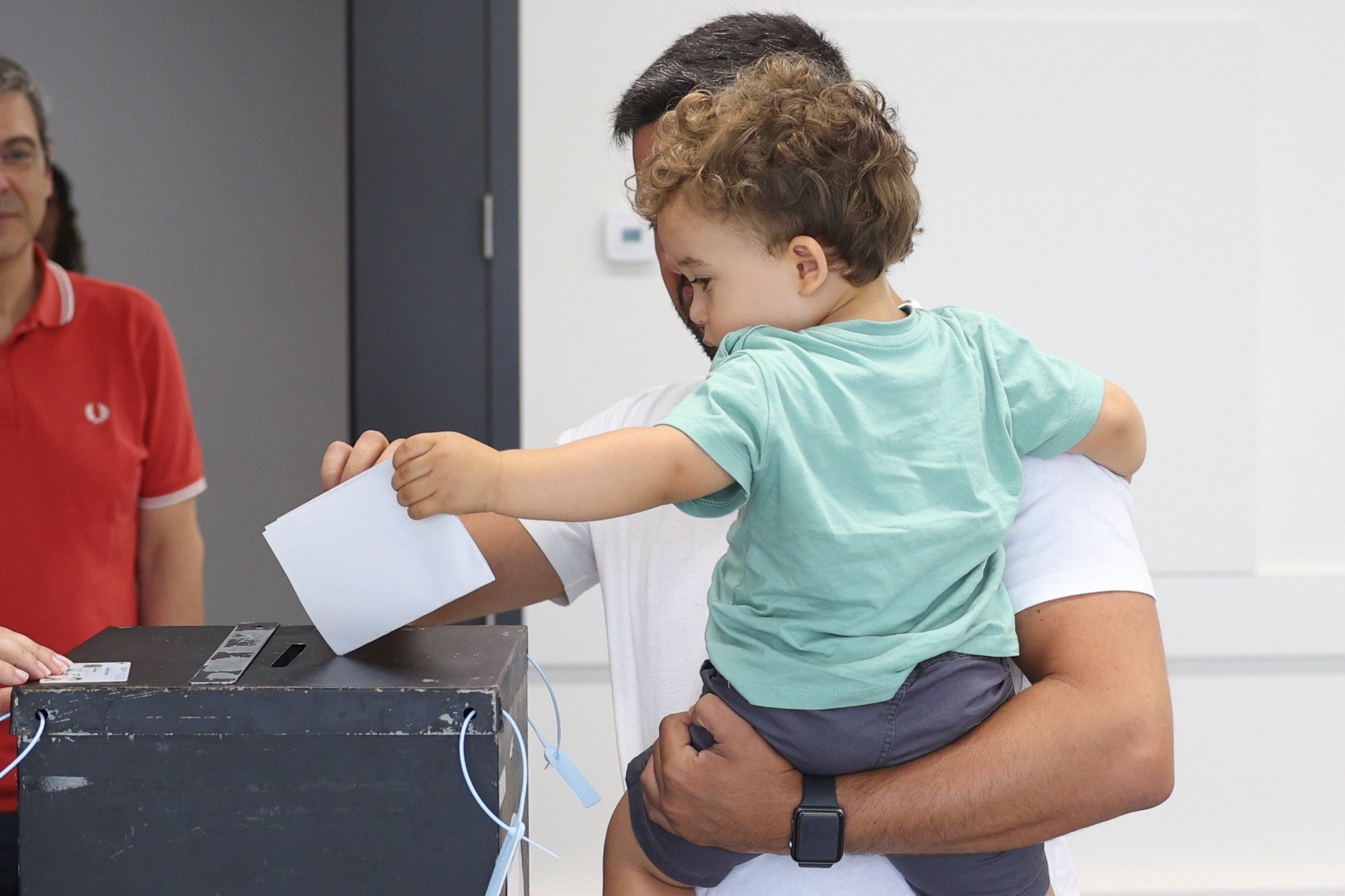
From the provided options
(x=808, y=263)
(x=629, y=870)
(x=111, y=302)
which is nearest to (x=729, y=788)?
(x=629, y=870)

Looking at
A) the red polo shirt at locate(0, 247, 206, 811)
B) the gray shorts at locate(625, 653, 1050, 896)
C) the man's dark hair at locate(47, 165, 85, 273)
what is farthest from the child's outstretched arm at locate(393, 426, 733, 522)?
the man's dark hair at locate(47, 165, 85, 273)

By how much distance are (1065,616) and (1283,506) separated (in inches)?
55.1

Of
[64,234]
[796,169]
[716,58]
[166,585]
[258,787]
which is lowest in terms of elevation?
[166,585]

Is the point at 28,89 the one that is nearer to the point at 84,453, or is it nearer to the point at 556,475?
the point at 84,453

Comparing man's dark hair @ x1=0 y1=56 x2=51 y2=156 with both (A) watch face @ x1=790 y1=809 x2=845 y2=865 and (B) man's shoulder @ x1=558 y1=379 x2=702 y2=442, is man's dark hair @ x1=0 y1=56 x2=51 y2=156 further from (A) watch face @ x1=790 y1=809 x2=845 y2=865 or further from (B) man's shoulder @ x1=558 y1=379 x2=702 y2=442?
(A) watch face @ x1=790 y1=809 x2=845 y2=865

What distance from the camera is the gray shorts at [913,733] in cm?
87

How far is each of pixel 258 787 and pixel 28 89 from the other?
1.76m

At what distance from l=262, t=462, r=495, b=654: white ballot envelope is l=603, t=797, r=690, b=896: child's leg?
1.12 feet

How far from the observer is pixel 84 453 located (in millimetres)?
1729

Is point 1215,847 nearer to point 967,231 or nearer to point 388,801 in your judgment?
point 967,231

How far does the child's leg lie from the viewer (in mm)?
989

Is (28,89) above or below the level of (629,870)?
above

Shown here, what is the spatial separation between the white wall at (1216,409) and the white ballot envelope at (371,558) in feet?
4.14

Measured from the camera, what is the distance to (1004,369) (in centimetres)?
90
